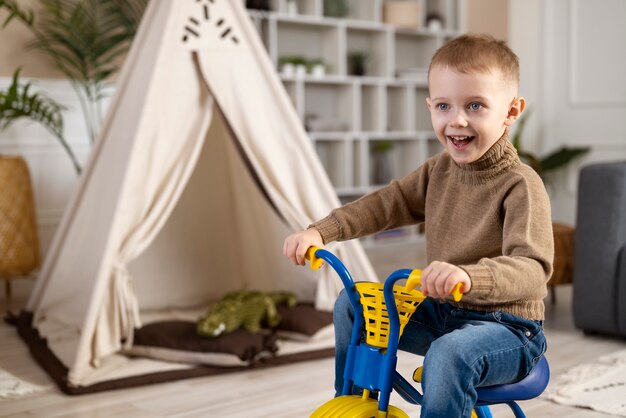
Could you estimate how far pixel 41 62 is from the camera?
14.4 ft

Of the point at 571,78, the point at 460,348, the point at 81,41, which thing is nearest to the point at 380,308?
the point at 460,348

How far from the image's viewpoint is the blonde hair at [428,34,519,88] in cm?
142

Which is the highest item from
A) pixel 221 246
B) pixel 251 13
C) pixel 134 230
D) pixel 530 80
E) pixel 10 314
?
pixel 251 13

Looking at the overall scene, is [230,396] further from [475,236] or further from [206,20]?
[206,20]

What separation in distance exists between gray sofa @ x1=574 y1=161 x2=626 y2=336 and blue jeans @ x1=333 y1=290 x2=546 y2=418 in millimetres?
1764

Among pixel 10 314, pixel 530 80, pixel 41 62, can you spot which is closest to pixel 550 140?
pixel 530 80

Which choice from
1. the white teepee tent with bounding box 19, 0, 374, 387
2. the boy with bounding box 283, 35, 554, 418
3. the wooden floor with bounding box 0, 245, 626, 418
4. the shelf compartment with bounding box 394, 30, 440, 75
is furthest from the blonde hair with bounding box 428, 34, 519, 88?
the shelf compartment with bounding box 394, 30, 440, 75

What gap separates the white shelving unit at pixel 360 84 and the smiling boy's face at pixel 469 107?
4.01m

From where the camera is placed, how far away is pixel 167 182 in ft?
9.59

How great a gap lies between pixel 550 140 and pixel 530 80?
17.2 inches

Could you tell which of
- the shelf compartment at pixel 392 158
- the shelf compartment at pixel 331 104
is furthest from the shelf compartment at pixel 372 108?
the shelf compartment at pixel 331 104

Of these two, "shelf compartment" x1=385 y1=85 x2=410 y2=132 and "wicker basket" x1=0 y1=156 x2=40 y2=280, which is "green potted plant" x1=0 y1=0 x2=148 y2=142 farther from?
"shelf compartment" x1=385 y1=85 x2=410 y2=132

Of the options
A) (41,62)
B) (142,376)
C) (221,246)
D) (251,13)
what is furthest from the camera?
(251,13)

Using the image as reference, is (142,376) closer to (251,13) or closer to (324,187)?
(324,187)
